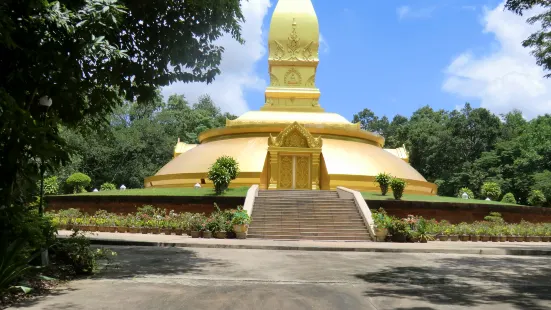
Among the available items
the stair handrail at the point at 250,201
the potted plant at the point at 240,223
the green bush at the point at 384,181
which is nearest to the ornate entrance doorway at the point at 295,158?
the green bush at the point at 384,181

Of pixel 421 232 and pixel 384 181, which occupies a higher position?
pixel 384 181

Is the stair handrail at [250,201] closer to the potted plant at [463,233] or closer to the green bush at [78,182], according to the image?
the potted plant at [463,233]

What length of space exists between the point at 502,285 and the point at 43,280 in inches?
269

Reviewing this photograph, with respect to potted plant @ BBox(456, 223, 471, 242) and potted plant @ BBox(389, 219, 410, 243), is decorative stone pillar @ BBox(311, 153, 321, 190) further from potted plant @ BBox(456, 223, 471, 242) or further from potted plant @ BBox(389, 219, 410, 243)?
potted plant @ BBox(389, 219, 410, 243)

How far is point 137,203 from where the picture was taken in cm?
2198

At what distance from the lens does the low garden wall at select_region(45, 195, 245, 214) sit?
20969mm

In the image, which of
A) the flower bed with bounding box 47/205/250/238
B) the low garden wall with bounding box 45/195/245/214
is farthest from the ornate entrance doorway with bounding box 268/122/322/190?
the flower bed with bounding box 47/205/250/238

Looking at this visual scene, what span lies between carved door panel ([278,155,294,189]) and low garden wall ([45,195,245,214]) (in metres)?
5.44

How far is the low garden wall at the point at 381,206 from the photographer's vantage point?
21.0 m

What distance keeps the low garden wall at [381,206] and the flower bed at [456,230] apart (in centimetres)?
56

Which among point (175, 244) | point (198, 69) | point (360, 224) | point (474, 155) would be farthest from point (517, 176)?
point (198, 69)

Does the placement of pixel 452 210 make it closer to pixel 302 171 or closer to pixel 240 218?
pixel 302 171

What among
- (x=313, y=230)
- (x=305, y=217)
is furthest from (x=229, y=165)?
(x=313, y=230)

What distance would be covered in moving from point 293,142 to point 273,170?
5.70 feet
